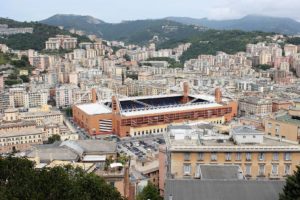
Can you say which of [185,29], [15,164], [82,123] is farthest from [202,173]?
[185,29]

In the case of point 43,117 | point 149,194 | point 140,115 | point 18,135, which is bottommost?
point 43,117

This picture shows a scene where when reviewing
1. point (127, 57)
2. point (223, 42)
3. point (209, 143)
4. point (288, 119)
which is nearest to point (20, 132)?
point (209, 143)

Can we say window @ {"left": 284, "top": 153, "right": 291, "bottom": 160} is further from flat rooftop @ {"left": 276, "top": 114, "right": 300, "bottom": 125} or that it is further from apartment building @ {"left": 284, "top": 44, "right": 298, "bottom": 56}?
apartment building @ {"left": 284, "top": 44, "right": 298, "bottom": 56}

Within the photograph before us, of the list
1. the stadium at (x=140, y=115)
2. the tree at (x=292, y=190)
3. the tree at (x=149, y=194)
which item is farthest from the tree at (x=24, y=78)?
Answer: the tree at (x=292, y=190)

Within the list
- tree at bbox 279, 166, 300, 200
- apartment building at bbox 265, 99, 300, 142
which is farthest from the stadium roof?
tree at bbox 279, 166, 300, 200

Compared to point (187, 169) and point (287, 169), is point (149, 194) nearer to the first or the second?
point (187, 169)

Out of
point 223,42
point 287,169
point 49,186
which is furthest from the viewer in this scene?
point 223,42
